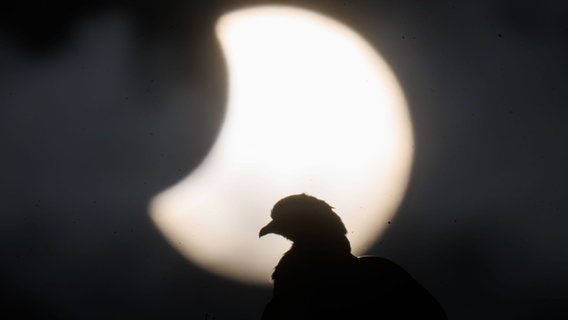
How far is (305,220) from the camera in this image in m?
10.2

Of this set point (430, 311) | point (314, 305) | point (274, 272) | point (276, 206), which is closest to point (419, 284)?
point (430, 311)

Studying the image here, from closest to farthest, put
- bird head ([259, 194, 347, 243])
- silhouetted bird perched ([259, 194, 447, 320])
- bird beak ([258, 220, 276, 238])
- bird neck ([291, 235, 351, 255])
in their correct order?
silhouetted bird perched ([259, 194, 447, 320]) → bird neck ([291, 235, 351, 255]) → bird head ([259, 194, 347, 243]) → bird beak ([258, 220, 276, 238])

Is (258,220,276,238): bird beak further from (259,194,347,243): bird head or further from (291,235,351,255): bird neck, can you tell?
(291,235,351,255): bird neck

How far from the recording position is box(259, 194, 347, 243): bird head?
32.7ft

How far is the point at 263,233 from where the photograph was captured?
10805 mm

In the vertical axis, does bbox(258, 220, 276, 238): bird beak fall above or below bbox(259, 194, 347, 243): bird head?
below

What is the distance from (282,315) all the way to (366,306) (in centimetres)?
110

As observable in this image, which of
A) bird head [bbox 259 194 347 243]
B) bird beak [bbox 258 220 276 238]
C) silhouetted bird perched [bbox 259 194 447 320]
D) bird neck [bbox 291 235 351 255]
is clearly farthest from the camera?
bird beak [bbox 258 220 276 238]

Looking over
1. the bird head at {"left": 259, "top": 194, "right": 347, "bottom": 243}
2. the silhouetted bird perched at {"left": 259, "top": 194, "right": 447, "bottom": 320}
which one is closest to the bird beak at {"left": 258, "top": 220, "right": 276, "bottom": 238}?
the bird head at {"left": 259, "top": 194, "right": 347, "bottom": 243}

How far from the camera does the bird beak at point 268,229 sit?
34.8 ft

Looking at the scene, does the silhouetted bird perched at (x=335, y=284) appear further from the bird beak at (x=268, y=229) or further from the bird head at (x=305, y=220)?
the bird beak at (x=268, y=229)

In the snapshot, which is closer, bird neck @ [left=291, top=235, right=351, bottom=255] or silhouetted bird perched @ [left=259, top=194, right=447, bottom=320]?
silhouetted bird perched @ [left=259, top=194, right=447, bottom=320]

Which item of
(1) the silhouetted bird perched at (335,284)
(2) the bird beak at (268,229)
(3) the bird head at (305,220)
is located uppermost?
(3) the bird head at (305,220)

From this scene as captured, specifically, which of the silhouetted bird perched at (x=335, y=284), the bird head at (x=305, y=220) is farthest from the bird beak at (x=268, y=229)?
the silhouetted bird perched at (x=335, y=284)
